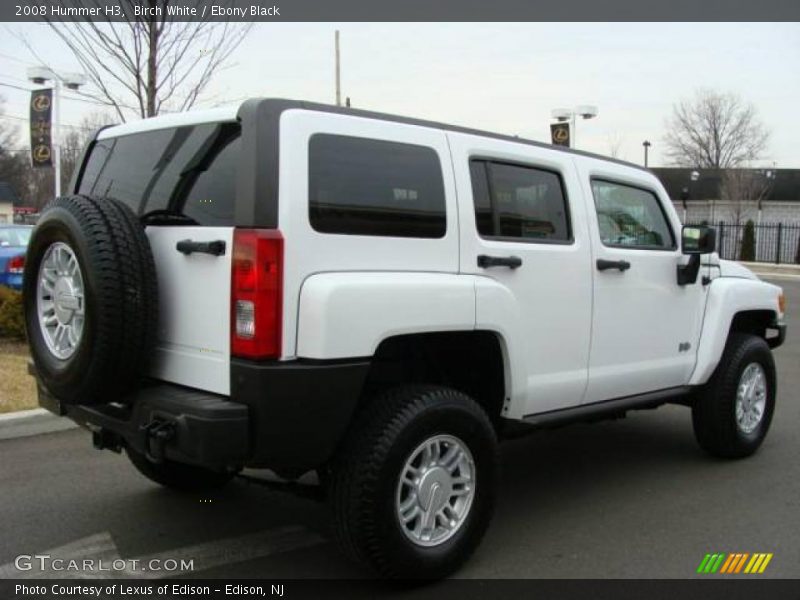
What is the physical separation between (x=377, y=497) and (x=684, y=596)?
1447 mm

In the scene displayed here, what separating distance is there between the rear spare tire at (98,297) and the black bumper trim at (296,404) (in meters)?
0.48

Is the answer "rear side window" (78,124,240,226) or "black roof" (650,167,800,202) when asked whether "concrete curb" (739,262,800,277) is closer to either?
"black roof" (650,167,800,202)

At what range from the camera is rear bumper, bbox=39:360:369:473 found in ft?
9.66

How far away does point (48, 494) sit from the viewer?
462 centimetres

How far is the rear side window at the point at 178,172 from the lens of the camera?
3.24 metres

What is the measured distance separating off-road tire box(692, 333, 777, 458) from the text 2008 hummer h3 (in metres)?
1.29

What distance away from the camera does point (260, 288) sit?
296cm

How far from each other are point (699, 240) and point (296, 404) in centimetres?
303

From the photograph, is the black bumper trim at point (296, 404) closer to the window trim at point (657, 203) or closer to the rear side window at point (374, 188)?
the rear side window at point (374, 188)

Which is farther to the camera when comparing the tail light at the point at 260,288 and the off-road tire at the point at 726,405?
the off-road tire at the point at 726,405

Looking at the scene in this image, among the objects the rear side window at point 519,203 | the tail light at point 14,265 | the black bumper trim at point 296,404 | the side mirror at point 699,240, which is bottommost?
the black bumper trim at point 296,404

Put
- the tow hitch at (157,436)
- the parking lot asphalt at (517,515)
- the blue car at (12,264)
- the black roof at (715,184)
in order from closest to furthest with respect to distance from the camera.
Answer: the tow hitch at (157,436) → the parking lot asphalt at (517,515) → the blue car at (12,264) → the black roof at (715,184)

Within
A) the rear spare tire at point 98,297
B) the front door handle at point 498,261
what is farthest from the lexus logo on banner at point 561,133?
the rear spare tire at point 98,297

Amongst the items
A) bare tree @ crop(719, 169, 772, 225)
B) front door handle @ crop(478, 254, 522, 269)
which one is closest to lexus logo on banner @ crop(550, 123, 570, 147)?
front door handle @ crop(478, 254, 522, 269)
